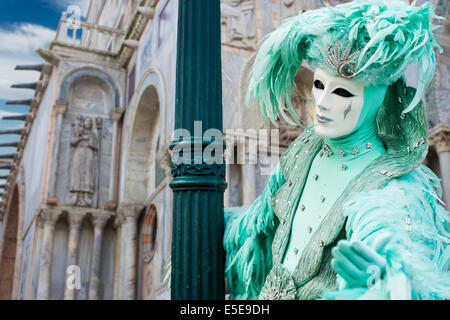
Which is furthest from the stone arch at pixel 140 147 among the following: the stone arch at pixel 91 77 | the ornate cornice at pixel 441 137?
the ornate cornice at pixel 441 137

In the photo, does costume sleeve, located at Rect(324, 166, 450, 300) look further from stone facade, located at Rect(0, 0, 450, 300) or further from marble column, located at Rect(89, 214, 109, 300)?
marble column, located at Rect(89, 214, 109, 300)

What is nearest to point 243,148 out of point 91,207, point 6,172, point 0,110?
point 91,207

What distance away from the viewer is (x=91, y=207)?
1166 cm

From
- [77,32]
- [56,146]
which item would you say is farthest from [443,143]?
[77,32]

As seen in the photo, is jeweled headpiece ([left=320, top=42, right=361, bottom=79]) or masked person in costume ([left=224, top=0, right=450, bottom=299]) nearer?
masked person in costume ([left=224, top=0, right=450, bottom=299])

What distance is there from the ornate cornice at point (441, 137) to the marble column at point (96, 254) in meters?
6.94

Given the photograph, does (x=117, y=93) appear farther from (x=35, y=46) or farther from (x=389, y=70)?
(x=389, y=70)

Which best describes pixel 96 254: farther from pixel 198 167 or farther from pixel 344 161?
pixel 344 161

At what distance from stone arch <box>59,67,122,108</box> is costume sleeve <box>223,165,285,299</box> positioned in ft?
34.4

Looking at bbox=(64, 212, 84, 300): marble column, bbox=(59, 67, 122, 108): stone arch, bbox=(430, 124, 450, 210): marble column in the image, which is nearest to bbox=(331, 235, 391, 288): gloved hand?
bbox=(430, 124, 450, 210): marble column

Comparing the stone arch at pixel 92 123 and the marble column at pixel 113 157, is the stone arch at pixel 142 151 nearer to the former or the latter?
the marble column at pixel 113 157

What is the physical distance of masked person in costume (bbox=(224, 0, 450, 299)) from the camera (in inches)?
72.8

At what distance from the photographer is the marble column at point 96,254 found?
11.1m

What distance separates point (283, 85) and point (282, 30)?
224mm
